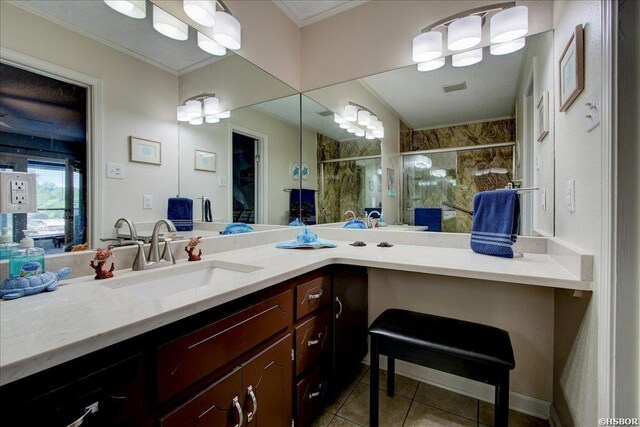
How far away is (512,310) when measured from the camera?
1.55 m

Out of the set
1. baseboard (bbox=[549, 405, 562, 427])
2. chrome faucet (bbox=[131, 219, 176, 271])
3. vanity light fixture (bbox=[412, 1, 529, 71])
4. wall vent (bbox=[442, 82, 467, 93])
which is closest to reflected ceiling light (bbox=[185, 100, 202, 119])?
chrome faucet (bbox=[131, 219, 176, 271])

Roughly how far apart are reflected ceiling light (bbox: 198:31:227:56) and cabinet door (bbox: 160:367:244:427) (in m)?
1.55

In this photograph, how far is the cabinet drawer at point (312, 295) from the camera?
124 centimetres

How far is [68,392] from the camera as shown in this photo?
0.56 metres

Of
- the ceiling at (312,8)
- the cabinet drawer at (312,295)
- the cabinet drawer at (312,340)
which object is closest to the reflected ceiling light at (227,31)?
the ceiling at (312,8)

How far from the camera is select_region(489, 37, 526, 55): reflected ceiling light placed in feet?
5.20

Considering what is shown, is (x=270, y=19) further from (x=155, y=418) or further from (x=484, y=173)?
(x=155, y=418)

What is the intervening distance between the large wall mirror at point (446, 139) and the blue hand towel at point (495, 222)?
7.8 inches

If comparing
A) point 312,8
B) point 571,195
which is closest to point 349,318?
point 571,195

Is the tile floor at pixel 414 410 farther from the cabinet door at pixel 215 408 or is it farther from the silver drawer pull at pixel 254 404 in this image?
the cabinet door at pixel 215 408

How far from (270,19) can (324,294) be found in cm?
192

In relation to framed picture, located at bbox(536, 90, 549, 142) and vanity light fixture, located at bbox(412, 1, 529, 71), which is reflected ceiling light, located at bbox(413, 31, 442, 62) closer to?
vanity light fixture, located at bbox(412, 1, 529, 71)

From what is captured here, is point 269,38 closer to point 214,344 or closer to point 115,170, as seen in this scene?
point 115,170

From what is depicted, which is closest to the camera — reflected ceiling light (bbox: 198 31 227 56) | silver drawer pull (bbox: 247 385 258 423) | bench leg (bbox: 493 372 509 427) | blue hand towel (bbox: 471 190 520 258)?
silver drawer pull (bbox: 247 385 258 423)
